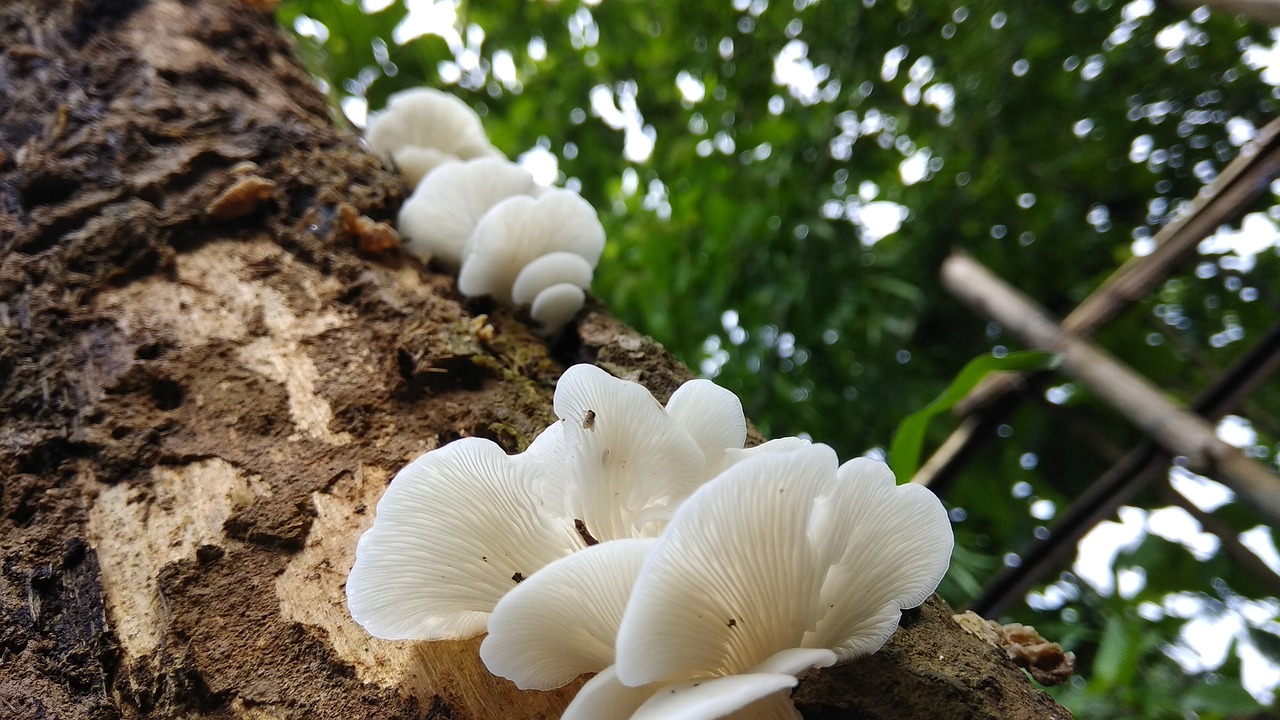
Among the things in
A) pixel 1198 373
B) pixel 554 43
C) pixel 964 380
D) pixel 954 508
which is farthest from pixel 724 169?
pixel 1198 373

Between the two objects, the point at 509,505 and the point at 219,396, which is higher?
the point at 509,505

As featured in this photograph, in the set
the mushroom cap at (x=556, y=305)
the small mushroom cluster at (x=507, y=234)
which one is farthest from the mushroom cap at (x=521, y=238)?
the mushroom cap at (x=556, y=305)

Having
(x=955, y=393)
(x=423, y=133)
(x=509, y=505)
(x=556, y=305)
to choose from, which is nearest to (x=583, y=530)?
(x=509, y=505)

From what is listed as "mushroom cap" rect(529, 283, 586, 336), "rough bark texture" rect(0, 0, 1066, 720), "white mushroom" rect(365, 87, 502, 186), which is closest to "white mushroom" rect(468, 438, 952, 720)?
"rough bark texture" rect(0, 0, 1066, 720)

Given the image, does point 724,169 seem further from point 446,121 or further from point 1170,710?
point 1170,710

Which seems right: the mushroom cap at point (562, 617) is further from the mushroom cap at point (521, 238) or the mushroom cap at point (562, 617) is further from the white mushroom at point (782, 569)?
the mushroom cap at point (521, 238)

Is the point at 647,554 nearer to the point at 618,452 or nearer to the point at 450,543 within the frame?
the point at 618,452
